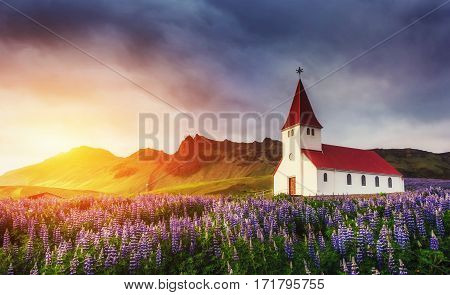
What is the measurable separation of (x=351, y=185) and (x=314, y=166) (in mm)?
5906

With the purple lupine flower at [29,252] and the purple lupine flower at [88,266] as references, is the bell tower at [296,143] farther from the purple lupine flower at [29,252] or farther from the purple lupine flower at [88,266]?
the purple lupine flower at [88,266]

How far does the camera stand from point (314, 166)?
119 feet

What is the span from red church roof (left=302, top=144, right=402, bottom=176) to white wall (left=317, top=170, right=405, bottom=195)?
0.51 metres

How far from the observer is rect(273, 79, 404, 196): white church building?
36.6m

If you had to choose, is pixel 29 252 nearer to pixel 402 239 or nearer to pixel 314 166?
pixel 402 239

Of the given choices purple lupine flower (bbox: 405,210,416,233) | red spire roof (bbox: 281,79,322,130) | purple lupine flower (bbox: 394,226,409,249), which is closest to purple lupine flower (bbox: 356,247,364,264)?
purple lupine flower (bbox: 394,226,409,249)

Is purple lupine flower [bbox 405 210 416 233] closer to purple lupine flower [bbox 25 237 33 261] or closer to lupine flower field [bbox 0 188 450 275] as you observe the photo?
lupine flower field [bbox 0 188 450 275]

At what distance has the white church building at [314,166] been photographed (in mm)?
36594

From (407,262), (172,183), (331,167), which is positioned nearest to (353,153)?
(331,167)
